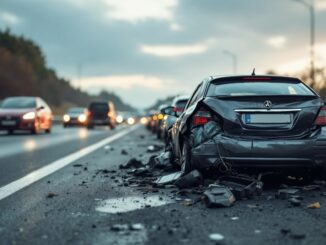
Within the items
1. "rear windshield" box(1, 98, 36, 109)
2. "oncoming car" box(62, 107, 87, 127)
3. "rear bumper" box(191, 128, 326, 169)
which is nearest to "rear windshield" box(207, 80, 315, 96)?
"rear bumper" box(191, 128, 326, 169)

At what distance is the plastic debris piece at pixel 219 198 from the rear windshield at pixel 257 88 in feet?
4.70

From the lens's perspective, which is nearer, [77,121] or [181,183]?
[181,183]

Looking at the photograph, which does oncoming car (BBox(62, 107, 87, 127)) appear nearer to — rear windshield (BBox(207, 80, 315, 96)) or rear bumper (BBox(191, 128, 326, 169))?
rear windshield (BBox(207, 80, 315, 96))

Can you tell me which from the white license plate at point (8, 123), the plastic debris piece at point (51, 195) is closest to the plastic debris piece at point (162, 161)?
the plastic debris piece at point (51, 195)

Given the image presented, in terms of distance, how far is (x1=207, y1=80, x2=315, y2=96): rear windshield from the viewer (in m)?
7.29

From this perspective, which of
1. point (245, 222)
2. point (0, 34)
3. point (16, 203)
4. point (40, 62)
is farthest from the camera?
A: point (40, 62)

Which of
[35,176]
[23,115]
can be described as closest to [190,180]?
[35,176]

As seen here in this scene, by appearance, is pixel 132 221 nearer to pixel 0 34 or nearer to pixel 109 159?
pixel 109 159

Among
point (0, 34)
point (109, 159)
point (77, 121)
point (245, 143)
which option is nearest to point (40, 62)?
point (0, 34)

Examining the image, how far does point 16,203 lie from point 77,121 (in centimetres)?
3902

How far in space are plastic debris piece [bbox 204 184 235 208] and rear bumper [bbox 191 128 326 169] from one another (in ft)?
1.91

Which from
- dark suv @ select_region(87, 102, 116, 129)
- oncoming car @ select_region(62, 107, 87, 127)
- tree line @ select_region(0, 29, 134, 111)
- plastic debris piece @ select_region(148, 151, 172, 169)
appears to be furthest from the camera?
tree line @ select_region(0, 29, 134, 111)

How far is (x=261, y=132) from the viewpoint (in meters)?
6.82

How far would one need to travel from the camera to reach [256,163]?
6.76 m
